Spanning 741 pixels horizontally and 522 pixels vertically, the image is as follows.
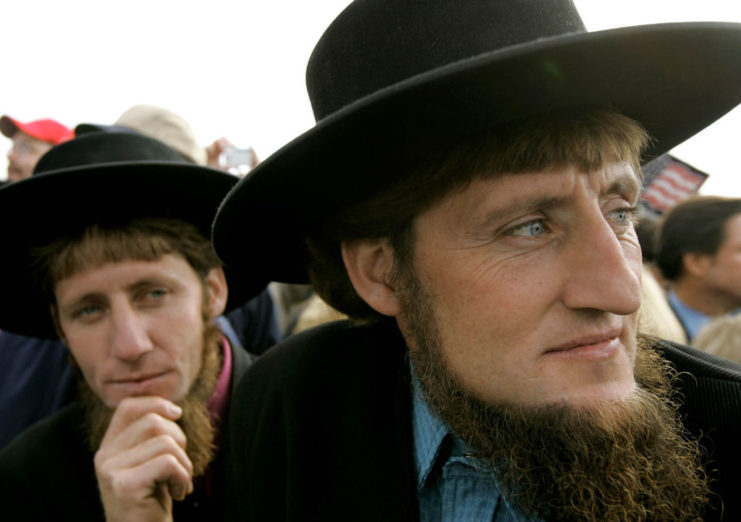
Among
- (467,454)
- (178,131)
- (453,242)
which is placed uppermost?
(178,131)

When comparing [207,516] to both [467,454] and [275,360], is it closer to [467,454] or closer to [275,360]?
[275,360]

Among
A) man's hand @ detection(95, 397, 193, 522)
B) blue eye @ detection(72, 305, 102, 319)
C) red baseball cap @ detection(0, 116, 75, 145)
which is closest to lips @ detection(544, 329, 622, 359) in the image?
man's hand @ detection(95, 397, 193, 522)

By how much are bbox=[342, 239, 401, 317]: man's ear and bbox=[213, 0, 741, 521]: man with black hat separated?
0.12ft

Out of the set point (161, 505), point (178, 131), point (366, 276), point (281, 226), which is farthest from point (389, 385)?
point (178, 131)

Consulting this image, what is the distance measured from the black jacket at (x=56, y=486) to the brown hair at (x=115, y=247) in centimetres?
66

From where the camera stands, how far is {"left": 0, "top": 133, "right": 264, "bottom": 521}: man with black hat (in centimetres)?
235

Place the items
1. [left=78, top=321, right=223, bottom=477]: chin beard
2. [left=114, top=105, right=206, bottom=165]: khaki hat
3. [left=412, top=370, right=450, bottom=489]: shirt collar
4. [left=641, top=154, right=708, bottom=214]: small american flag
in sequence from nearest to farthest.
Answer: [left=412, top=370, right=450, bottom=489]: shirt collar, [left=78, top=321, right=223, bottom=477]: chin beard, [left=641, top=154, right=708, bottom=214]: small american flag, [left=114, top=105, right=206, bottom=165]: khaki hat

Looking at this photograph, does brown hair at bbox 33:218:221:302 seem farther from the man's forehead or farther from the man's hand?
the man's forehead

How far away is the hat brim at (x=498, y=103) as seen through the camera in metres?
1.28

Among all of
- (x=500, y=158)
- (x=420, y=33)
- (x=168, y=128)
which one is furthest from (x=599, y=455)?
(x=168, y=128)

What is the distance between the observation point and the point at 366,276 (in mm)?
1997

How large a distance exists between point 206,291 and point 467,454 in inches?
57.7

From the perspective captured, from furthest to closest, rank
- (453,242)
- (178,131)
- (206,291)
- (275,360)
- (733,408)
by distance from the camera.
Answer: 1. (178,131)
2. (206,291)
3. (275,360)
4. (453,242)
5. (733,408)

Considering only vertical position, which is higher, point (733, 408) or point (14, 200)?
point (14, 200)
